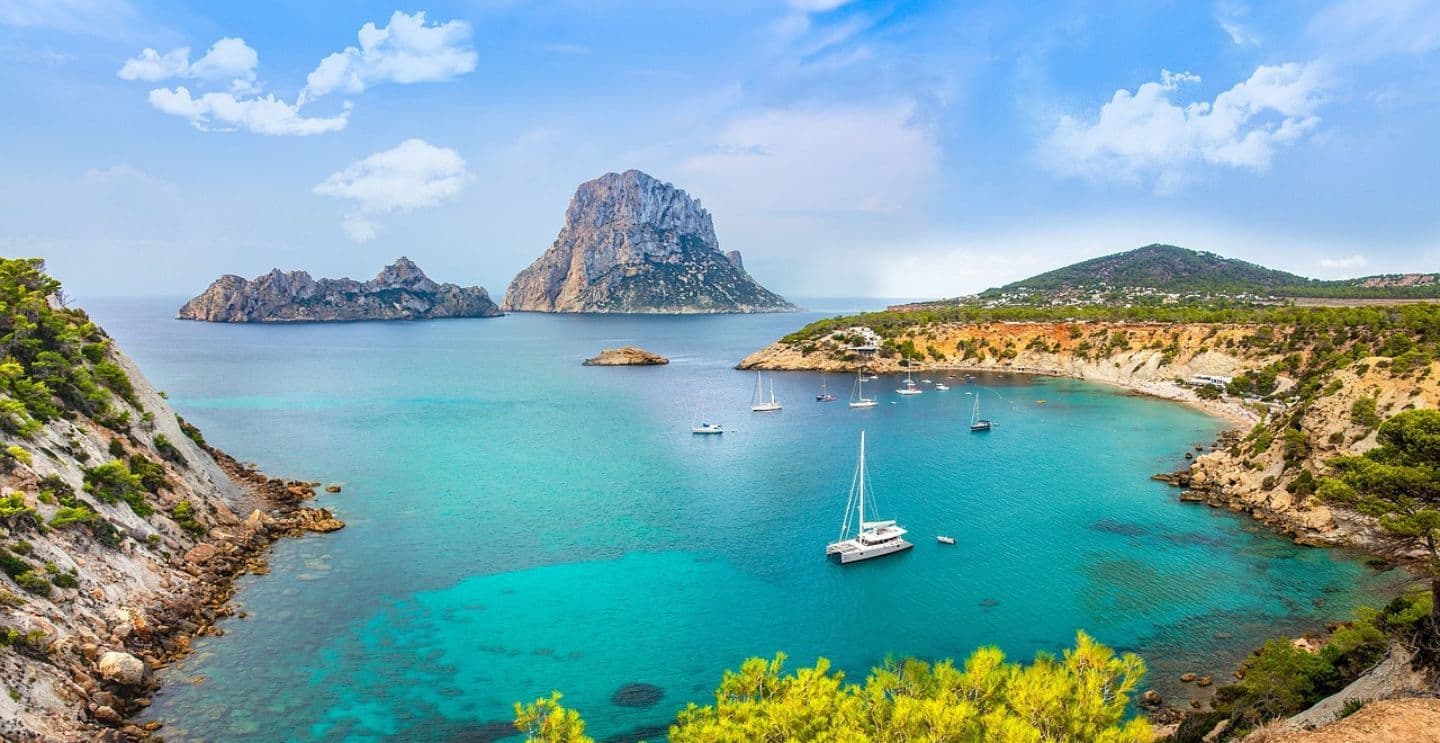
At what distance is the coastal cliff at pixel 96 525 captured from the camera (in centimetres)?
2836

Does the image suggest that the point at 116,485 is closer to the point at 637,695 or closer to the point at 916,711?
the point at 637,695

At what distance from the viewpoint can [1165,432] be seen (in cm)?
8256

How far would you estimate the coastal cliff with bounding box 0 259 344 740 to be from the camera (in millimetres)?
28359

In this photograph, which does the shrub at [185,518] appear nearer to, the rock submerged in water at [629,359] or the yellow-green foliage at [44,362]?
the yellow-green foliage at [44,362]

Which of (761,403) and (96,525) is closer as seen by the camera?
(96,525)

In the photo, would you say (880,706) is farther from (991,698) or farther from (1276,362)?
(1276,362)

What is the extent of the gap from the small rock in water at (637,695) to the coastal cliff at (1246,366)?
87.5ft

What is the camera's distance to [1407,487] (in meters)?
23.5

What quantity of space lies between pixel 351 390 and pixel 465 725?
100 meters

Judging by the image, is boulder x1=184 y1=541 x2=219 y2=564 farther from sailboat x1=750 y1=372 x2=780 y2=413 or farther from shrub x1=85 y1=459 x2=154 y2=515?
sailboat x1=750 y1=372 x2=780 y2=413

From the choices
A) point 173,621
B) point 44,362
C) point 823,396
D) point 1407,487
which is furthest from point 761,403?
point 1407,487

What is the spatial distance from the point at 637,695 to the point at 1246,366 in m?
111

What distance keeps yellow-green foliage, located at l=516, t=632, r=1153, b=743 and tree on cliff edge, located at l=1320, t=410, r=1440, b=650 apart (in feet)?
32.7

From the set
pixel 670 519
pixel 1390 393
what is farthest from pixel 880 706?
pixel 1390 393
